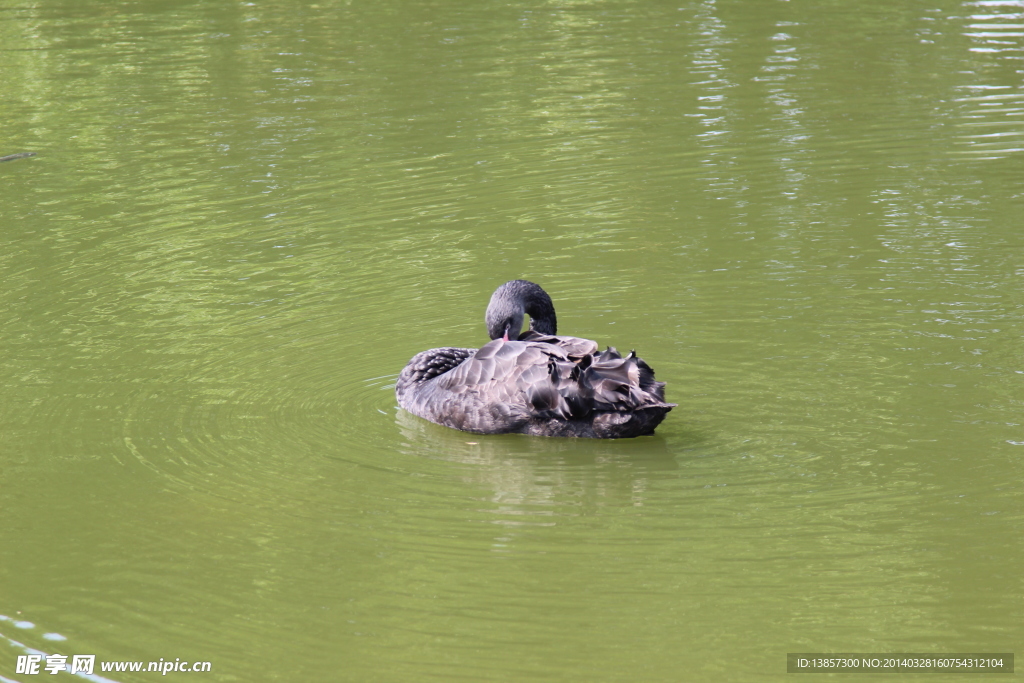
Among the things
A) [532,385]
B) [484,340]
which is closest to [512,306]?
[532,385]

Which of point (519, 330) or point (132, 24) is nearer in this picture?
point (519, 330)

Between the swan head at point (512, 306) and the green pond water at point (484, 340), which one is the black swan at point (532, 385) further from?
the green pond water at point (484, 340)

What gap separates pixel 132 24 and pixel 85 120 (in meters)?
5.72

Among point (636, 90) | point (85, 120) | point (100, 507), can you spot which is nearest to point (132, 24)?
point (85, 120)

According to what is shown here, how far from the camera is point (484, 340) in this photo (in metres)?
8.85

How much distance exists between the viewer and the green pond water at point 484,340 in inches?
205

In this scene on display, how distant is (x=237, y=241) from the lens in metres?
10.8

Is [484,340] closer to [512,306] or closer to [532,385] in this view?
[512,306]

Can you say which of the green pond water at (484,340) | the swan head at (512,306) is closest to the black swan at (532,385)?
the swan head at (512,306)

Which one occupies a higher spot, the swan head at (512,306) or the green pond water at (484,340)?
the swan head at (512,306)

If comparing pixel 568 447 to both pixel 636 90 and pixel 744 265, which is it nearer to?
pixel 744 265

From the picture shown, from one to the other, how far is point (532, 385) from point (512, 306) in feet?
2.57

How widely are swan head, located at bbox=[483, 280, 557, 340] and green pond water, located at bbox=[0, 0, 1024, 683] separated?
787 millimetres

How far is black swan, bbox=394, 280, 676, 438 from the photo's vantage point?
675 cm
